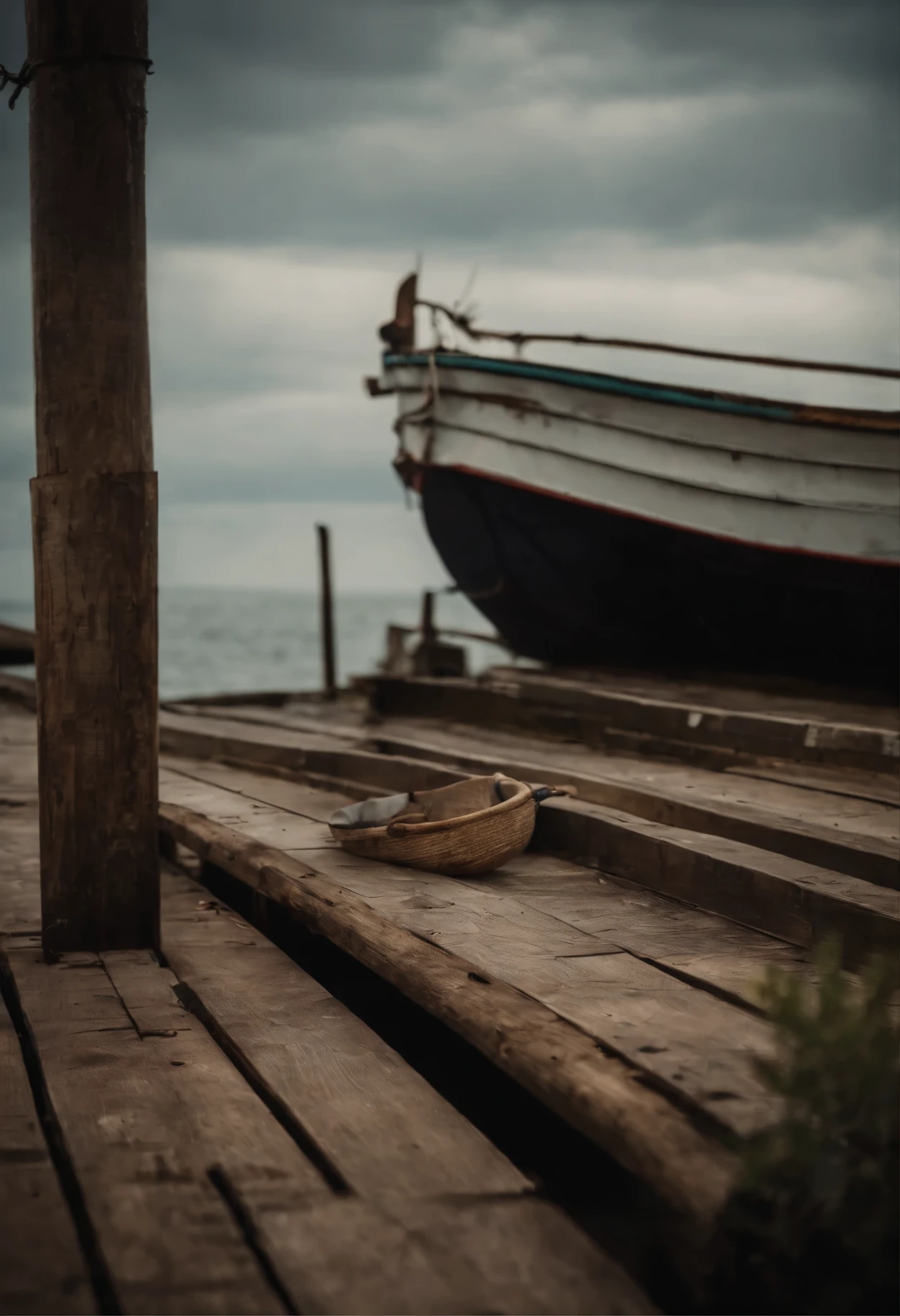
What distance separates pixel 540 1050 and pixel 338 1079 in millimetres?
560

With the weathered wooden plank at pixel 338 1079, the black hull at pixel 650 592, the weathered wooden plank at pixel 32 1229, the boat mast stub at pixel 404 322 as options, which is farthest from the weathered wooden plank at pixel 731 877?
the boat mast stub at pixel 404 322

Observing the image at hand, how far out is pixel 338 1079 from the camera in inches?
111

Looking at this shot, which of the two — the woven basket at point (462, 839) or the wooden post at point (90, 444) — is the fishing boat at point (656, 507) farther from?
the wooden post at point (90, 444)

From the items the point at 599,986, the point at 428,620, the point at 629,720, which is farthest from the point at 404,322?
the point at 599,986

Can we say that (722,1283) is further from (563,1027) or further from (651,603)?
(651,603)

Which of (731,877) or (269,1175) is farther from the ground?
(731,877)

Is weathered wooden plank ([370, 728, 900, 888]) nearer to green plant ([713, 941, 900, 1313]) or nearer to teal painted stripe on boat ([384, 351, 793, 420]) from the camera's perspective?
green plant ([713, 941, 900, 1313])

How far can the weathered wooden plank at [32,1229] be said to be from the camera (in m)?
1.97

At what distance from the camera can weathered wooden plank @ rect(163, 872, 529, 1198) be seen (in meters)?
2.39

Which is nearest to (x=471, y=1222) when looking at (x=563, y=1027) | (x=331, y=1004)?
(x=563, y=1027)

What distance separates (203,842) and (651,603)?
4.45 m

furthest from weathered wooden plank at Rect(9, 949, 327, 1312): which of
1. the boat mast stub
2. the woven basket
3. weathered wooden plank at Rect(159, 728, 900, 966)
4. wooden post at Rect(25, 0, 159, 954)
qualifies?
the boat mast stub

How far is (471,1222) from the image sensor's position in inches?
86.7

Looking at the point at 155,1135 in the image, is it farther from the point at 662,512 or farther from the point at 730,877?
the point at 662,512
